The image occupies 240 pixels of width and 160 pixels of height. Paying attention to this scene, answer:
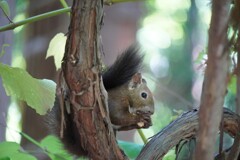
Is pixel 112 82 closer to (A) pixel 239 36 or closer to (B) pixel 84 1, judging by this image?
(B) pixel 84 1

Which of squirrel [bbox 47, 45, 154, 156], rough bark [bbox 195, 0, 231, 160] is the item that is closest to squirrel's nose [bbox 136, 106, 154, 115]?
squirrel [bbox 47, 45, 154, 156]

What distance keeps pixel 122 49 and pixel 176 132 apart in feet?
1.00

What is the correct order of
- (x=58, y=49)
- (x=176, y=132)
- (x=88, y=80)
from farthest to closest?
1. (x=58, y=49)
2. (x=176, y=132)
3. (x=88, y=80)

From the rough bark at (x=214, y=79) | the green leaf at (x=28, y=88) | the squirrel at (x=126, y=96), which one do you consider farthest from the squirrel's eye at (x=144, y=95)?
the rough bark at (x=214, y=79)

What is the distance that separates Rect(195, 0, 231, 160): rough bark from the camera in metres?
0.27

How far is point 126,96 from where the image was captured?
732 mm

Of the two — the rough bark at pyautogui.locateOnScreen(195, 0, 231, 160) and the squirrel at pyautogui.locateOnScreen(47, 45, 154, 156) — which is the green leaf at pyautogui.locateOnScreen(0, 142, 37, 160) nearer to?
the squirrel at pyautogui.locateOnScreen(47, 45, 154, 156)

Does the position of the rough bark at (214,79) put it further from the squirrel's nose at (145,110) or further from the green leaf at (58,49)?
the green leaf at (58,49)

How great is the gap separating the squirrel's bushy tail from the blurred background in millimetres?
162

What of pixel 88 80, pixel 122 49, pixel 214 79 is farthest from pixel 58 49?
pixel 214 79

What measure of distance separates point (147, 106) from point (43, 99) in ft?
0.51

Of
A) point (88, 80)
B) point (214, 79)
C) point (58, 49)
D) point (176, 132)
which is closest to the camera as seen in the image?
point (214, 79)

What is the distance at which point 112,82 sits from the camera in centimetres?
73

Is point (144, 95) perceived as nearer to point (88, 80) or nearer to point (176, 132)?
point (176, 132)
